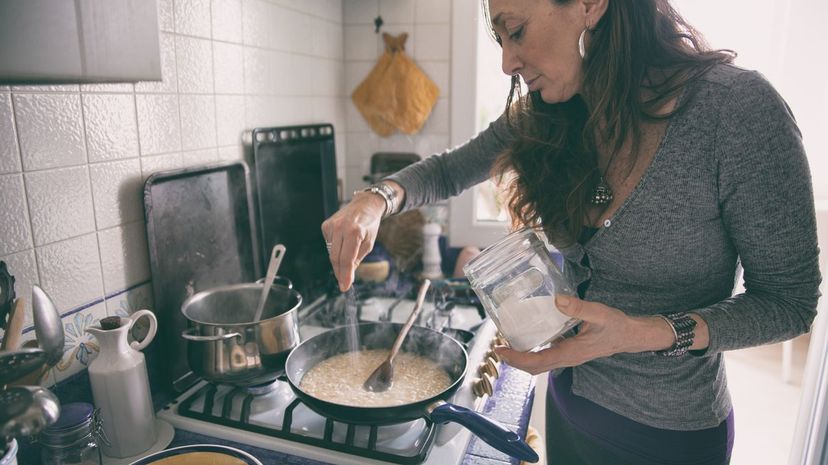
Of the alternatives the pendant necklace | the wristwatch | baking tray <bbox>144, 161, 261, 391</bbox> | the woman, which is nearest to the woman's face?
the woman

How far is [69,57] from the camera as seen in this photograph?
0.86 m

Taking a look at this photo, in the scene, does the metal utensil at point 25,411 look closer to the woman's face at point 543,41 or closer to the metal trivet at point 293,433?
the metal trivet at point 293,433

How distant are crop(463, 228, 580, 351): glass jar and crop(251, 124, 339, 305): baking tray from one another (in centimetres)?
81

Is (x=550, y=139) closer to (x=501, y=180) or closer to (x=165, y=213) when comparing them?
(x=501, y=180)

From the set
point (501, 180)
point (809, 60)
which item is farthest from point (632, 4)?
point (809, 60)

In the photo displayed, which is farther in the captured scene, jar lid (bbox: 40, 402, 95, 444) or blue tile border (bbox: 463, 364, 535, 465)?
blue tile border (bbox: 463, 364, 535, 465)

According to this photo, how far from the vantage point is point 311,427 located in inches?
41.8

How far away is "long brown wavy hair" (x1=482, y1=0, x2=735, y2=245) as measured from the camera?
33.7 inches

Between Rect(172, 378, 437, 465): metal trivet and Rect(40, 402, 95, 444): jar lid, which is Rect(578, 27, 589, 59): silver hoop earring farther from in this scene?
Rect(40, 402, 95, 444): jar lid

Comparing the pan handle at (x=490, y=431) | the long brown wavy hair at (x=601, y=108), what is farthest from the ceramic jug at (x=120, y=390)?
the long brown wavy hair at (x=601, y=108)

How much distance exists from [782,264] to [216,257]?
113cm

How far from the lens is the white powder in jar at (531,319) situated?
0.83 m

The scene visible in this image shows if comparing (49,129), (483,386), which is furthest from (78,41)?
(483,386)

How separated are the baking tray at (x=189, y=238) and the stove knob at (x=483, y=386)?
63 cm
